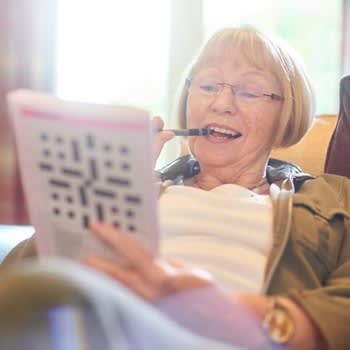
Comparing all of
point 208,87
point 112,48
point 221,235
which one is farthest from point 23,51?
point 221,235

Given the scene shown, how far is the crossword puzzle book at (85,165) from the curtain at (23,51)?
186 centimetres

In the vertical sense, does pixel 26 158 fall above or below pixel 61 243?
above

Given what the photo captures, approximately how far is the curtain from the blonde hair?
55.0 inches

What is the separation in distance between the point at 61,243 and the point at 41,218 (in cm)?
4

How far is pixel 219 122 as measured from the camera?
1248 millimetres

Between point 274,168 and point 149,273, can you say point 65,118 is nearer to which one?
point 149,273

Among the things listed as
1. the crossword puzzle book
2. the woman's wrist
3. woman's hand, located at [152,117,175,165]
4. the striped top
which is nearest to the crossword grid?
the crossword puzzle book

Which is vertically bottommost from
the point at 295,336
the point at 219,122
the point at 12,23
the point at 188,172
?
the point at 295,336

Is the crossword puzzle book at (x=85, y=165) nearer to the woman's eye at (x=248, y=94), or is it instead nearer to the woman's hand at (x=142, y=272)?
the woman's hand at (x=142, y=272)

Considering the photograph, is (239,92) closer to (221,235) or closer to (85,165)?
(221,235)

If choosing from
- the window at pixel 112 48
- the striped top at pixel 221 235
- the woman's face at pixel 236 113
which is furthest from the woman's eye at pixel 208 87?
the window at pixel 112 48

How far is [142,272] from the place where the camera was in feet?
2.44

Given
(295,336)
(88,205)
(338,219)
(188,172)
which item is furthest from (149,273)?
(188,172)

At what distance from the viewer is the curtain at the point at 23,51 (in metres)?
2.59
